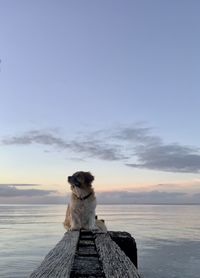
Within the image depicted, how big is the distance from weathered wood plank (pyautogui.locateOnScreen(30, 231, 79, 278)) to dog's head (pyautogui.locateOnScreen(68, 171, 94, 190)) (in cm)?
403

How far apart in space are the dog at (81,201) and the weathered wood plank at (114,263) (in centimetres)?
346

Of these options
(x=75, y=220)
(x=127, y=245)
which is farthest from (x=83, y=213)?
(x=127, y=245)

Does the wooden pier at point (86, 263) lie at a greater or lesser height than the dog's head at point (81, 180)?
lesser

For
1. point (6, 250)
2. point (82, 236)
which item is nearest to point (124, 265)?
point (82, 236)

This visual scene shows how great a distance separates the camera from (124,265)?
202 inches

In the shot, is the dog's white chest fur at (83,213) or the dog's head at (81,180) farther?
the dog's head at (81,180)

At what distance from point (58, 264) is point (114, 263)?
2.30 feet

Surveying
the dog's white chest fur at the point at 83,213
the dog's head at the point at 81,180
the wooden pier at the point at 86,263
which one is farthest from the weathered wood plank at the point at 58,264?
the dog's head at the point at 81,180

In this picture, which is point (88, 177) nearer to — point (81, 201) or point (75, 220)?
point (81, 201)

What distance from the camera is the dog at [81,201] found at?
428 inches

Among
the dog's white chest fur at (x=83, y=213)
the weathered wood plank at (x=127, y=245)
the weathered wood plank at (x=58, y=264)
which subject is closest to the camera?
the weathered wood plank at (x=58, y=264)

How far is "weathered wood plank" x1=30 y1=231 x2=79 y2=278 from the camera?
4512 mm

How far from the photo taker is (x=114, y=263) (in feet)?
17.2

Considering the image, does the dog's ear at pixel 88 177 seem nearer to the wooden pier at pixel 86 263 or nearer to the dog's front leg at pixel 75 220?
the dog's front leg at pixel 75 220
